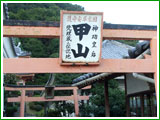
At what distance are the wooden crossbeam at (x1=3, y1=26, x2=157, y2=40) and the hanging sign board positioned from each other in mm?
203

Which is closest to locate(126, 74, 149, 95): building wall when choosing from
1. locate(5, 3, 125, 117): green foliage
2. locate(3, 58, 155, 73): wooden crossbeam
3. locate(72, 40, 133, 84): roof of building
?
locate(5, 3, 125, 117): green foliage

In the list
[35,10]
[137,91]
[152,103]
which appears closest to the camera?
[152,103]

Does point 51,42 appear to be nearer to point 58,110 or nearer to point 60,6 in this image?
point 60,6

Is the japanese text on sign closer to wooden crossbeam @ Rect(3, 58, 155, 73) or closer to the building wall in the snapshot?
wooden crossbeam @ Rect(3, 58, 155, 73)

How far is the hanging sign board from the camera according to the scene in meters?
4.34

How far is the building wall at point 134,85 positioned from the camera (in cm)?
755

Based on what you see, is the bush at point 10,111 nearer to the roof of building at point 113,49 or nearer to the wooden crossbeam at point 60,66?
the roof of building at point 113,49

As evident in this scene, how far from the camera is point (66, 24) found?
4344 mm

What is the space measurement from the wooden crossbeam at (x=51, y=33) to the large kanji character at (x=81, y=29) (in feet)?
1.14

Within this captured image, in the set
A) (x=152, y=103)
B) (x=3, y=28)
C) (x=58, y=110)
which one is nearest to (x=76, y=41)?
(x=3, y=28)

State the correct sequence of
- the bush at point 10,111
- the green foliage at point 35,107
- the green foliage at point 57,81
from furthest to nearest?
the green foliage at point 35,107 < the bush at point 10,111 < the green foliage at point 57,81

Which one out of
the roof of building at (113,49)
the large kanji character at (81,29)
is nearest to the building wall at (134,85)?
the large kanji character at (81,29)

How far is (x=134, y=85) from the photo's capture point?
27.3ft

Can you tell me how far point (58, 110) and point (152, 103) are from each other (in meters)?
7.23
